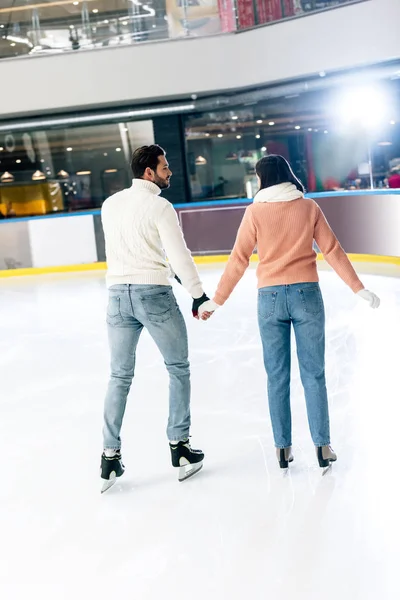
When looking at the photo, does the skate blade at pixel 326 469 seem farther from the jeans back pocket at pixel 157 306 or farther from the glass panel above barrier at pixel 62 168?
the glass panel above barrier at pixel 62 168

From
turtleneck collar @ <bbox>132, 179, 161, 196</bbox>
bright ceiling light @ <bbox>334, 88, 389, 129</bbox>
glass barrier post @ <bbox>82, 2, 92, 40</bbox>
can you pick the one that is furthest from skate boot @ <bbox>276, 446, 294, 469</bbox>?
glass barrier post @ <bbox>82, 2, 92, 40</bbox>

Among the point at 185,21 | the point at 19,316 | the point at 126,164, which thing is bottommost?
the point at 19,316

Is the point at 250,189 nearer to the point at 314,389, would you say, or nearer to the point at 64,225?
the point at 64,225

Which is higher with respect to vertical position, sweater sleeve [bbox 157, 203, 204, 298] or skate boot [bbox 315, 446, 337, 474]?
sweater sleeve [bbox 157, 203, 204, 298]

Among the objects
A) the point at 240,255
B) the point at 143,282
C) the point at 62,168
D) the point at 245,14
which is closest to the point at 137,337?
the point at 143,282

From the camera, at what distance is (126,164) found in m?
16.9

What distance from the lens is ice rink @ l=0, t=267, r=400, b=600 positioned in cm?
251

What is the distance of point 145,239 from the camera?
323 centimetres

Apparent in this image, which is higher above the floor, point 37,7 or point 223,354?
point 37,7

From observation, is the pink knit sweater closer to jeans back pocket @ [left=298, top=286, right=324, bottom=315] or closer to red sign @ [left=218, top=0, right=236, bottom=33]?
jeans back pocket @ [left=298, top=286, right=324, bottom=315]

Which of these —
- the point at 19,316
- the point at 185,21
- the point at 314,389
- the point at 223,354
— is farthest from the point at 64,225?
the point at 314,389

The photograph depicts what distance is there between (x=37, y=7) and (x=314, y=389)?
44.2 ft

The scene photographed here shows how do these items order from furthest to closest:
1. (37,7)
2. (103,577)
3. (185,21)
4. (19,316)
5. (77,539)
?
(37,7), (185,21), (19,316), (77,539), (103,577)

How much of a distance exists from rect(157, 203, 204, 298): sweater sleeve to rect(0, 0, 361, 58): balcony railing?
10730mm
